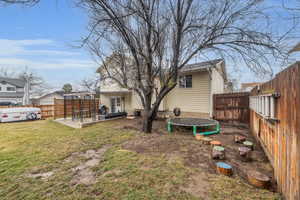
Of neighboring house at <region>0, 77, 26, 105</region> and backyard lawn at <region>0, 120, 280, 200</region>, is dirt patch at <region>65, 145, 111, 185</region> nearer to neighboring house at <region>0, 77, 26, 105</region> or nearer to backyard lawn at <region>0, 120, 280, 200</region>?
backyard lawn at <region>0, 120, 280, 200</region>

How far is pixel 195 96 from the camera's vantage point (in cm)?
984

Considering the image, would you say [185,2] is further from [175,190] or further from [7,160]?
[7,160]

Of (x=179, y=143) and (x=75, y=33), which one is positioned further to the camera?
(x=75, y=33)

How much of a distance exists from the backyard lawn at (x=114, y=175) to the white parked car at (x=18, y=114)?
8.64 m

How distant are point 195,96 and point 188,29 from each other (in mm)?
4997

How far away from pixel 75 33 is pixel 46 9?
9.36 feet

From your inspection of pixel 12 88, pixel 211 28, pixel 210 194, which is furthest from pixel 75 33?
pixel 12 88

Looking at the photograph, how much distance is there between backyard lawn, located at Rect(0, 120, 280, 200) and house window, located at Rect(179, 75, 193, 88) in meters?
6.07

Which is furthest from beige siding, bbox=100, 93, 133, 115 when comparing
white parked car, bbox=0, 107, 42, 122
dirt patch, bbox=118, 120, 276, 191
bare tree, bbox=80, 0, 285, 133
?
dirt patch, bbox=118, 120, 276, 191

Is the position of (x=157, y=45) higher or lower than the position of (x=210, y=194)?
higher

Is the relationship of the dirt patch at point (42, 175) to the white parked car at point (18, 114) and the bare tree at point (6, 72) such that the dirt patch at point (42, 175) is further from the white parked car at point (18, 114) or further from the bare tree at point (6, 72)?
the bare tree at point (6, 72)

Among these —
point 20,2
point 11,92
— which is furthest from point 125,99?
point 11,92

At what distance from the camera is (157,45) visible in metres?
6.30

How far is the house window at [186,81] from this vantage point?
10125 millimetres
